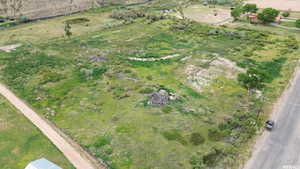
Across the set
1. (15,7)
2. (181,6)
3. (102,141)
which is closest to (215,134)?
(102,141)

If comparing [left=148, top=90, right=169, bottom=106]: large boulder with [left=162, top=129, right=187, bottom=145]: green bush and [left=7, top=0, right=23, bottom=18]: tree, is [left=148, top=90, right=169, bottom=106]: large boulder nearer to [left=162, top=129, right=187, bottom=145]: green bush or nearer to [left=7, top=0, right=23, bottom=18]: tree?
[left=162, top=129, right=187, bottom=145]: green bush

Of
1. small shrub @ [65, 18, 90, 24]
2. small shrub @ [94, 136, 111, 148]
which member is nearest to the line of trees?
small shrub @ [65, 18, 90, 24]

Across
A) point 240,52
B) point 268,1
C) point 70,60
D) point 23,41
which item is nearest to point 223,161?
point 240,52

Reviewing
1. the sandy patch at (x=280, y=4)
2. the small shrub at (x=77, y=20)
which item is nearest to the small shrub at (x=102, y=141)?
the small shrub at (x=77, y=20)

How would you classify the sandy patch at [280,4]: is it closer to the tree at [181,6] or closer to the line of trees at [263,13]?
the line of trees at [263,13]

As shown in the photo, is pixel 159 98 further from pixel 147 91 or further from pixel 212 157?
pixel 212 157

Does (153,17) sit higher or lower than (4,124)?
higher
